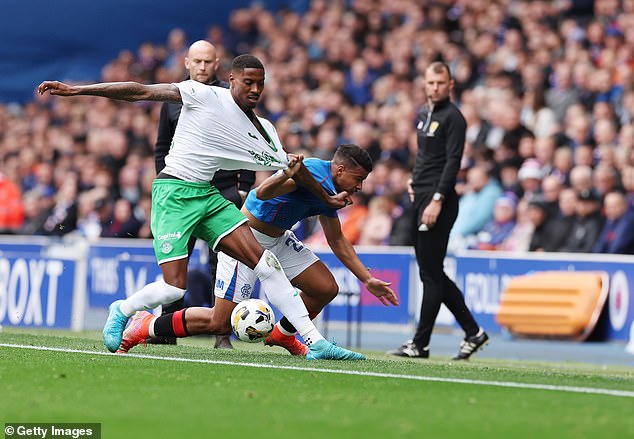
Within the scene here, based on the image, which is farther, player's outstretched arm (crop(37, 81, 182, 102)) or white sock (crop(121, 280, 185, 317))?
white sock (crop(121, 280, 185, 317))

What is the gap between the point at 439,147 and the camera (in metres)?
11.6

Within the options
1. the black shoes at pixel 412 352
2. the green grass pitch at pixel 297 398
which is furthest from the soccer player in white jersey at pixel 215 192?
the black shoes at pixel 412 352

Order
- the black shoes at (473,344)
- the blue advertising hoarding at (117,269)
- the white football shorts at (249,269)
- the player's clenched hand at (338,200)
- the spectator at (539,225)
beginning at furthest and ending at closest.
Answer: the blue advertising hoarding at (117,269)
the spectator at (539,225)
the black shoes at (473,344)
the white football shorts at (249,269)
the player's clenched hand at (338,200)

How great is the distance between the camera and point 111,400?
6508 mm

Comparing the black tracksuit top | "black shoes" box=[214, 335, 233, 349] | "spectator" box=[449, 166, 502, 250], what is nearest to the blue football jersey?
"black shoes" box=[214, 335, 233, 349]

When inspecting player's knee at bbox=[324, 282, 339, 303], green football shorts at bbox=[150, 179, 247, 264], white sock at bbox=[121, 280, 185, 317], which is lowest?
white sock at bbox=[121, 280, 185, 317]

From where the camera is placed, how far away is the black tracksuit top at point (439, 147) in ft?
37.1

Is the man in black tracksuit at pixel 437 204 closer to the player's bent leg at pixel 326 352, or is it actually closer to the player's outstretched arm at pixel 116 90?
the player's bent leg at pixel 326 352

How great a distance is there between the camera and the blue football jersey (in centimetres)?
938

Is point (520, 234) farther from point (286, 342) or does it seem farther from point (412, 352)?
point (286, 342)

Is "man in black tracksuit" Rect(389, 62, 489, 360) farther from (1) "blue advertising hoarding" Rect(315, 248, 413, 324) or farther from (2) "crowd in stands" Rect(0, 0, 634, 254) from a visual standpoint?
(1) "blue advertising hoarding" Rect(315, 248, 413, 324)

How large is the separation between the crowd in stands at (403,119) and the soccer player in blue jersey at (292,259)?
15.0 feet

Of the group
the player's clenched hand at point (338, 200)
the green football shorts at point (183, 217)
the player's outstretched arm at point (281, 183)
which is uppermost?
the player's outstretched arm at point (281, 183)

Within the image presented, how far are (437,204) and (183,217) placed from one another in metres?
2.91
